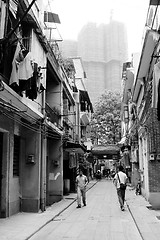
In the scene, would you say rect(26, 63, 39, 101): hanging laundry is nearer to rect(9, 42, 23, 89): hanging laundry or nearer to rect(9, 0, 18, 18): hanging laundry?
rect(9, 42, 23, 89): hanging laundry

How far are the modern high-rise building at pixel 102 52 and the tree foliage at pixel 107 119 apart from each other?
18.6 feet

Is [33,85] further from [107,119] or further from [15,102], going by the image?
[107,119]

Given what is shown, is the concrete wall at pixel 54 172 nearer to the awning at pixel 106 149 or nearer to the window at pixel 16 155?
the window at pixel 16 155

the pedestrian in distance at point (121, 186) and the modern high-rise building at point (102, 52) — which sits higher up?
the modern high-rise building at point (102, 52)

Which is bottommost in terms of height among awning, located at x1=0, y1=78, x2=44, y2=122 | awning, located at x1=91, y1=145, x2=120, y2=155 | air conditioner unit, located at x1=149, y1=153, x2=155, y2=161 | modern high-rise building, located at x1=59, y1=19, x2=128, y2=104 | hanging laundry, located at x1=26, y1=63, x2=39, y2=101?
air conditioner unit, located at x1=149, y1=153, x2=155, y2=161

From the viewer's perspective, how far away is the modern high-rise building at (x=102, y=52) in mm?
47125

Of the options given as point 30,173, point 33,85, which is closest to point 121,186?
point 30,173

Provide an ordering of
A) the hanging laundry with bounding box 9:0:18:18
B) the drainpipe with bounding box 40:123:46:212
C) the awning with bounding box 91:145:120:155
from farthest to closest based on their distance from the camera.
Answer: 1. the awning with bounding box 91:145:120:155
2. the drainpipe with bounding box 40:123:46:212
3. the hanging laundry with bounding box 9:0:18:18

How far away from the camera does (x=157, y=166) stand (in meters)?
12.9

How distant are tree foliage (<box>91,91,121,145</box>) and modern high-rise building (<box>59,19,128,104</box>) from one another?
18.6ft

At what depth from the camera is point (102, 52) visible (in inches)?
2015

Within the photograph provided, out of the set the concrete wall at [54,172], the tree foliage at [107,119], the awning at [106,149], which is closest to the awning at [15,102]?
the concrete wall at [54,172]

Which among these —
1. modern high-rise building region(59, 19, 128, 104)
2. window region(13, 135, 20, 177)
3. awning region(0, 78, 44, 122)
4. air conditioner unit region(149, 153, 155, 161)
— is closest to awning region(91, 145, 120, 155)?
modern high-rise building region(59, 19, 128, 104)

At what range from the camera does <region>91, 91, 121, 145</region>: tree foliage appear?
4053 centimetres
